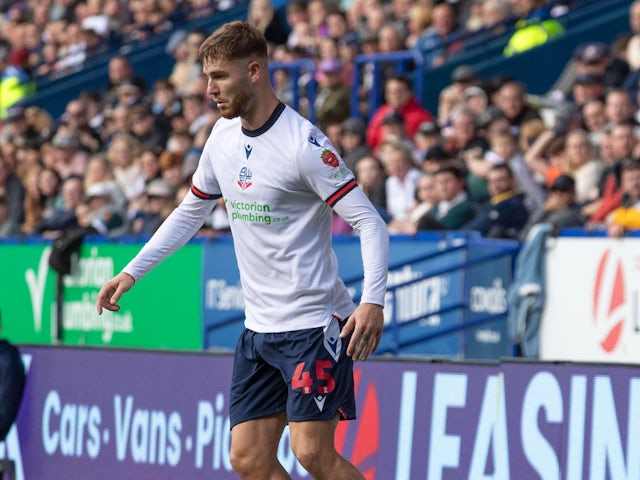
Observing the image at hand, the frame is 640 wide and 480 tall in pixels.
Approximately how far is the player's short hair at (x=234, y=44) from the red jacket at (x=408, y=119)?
9.00 m

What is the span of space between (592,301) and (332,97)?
20.1 feet

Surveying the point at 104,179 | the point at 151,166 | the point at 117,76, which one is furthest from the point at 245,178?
the point at 117,76

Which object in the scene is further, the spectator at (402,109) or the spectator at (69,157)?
the spectator at (69,157)

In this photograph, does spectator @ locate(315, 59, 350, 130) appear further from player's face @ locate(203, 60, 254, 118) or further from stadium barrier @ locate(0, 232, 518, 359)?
player's face @ locate(203, 60, 254, 118)

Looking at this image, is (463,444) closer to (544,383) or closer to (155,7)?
(544,383)

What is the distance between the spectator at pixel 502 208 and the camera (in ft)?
40.9

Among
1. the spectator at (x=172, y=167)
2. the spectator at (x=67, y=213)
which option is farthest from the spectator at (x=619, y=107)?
the spectator at (x=67, y=213)

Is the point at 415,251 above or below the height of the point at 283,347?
above

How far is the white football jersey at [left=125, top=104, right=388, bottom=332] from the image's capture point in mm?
6188

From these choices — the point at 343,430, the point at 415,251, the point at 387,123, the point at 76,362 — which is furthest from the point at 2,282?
the point at 343,430

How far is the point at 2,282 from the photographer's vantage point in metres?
16.5

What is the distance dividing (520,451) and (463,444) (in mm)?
414

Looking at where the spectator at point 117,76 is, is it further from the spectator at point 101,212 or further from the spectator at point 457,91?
the spectator at point 457,91

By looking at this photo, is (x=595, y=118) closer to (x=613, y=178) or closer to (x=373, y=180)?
(x=613, y=178)
